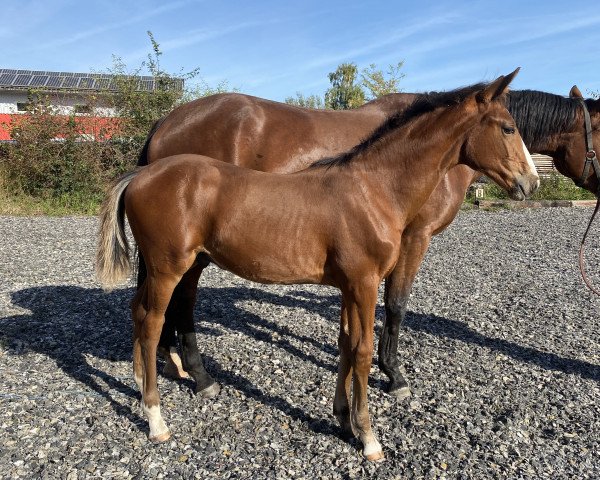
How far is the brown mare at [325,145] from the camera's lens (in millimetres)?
4016

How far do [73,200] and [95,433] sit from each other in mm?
12732

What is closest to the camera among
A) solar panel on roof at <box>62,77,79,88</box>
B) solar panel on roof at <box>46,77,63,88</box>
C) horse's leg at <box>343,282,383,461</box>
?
horse's leg at <box>343,282,383,461</box>

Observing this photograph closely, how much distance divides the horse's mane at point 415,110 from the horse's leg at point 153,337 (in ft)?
4.06

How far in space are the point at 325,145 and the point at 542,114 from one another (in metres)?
1.78

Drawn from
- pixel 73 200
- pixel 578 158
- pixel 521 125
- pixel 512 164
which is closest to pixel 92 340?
pixel 512 164

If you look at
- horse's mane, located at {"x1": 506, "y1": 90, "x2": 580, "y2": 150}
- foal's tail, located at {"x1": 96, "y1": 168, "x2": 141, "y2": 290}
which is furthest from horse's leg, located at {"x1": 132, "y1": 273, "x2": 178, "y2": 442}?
horse's mane, located at {"x1": 506, "y1": 90, "x2": 580, "y2": 150}

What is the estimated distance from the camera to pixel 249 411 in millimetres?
3490

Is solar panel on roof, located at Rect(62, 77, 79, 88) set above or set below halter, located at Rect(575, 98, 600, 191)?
above

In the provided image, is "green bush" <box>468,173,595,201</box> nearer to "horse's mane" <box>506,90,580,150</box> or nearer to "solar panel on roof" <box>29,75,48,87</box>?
"horse's mane" <box>506,90,580,150</box>

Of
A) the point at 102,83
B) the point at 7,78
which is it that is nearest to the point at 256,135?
the point at 102,83

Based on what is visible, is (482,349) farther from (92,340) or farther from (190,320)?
(92,340)

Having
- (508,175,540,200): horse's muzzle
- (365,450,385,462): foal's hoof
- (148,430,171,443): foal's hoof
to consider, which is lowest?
(365,450,385,462): foal's hoof

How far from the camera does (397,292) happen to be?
4070 millimetres

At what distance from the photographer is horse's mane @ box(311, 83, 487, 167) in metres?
2.93
